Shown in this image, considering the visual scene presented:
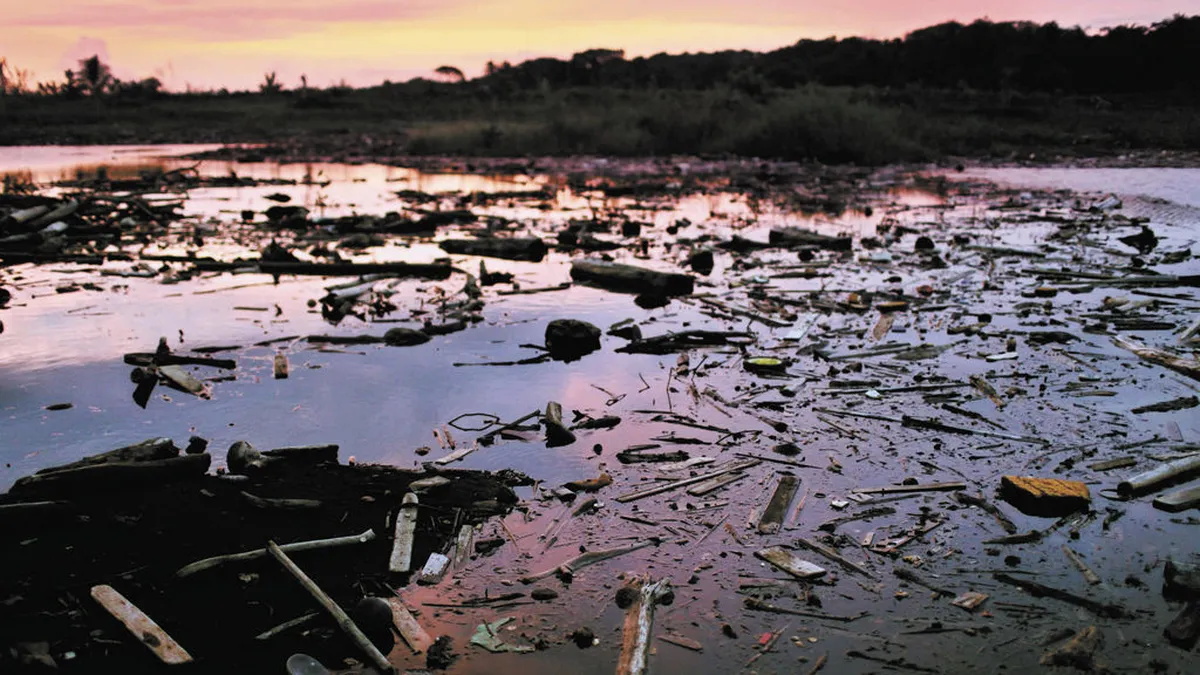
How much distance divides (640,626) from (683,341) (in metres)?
4.55

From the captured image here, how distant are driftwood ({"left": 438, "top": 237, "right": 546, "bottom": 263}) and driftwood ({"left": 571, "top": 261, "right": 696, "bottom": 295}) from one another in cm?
156

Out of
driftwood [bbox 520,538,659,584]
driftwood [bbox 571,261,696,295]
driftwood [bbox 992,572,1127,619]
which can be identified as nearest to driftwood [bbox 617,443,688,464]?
driftwood [bbox 520,538,659,584]

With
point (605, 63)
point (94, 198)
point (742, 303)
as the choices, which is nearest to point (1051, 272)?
point (742, 303)

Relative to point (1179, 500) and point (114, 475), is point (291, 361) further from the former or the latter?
point (1179, 500)

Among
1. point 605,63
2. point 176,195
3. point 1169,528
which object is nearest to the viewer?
point 1169,528

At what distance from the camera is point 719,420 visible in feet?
19.4

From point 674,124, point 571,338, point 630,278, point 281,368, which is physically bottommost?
point 281,368

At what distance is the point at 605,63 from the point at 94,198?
65806mm

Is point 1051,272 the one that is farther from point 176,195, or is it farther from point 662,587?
point 176,195

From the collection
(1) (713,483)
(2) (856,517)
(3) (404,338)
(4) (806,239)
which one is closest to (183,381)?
(3) (404,338)

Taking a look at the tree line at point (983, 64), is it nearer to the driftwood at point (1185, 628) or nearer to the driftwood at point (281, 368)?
the driftwood at point (281, 368)

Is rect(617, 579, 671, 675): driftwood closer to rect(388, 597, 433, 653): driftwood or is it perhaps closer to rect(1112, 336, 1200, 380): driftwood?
rect(388, 597, 433, 653): driftwood

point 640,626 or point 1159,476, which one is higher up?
point 1159,476

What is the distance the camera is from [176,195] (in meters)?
19.7
